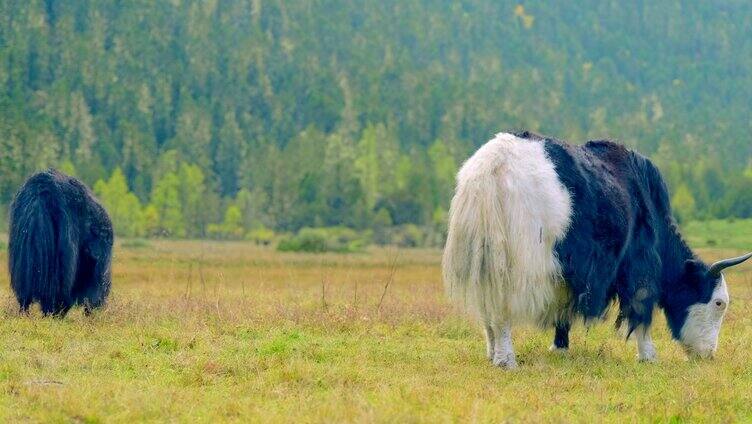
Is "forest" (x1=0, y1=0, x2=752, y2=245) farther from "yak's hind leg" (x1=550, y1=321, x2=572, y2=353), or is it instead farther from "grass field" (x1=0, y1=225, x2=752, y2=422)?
"yak's hind leg" (x1=550, y1=321, x2=572, y2=353)

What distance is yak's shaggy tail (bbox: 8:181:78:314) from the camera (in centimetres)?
1316

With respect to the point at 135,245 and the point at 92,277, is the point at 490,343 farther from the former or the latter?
the point at 135,245

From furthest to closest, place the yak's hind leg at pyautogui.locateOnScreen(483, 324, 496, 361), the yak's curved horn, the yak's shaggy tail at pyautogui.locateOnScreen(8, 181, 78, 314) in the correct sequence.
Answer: the yak's shaggy tail at pyautogui.locateOnScreen(8, 181, 78, 314)
the yak's curved horn
the yak's hind leg at pyautogui.locateOnScreen(483, 324, 496, 361)

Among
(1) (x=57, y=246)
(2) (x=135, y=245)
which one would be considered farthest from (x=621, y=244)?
(2) (x=135, y=245)

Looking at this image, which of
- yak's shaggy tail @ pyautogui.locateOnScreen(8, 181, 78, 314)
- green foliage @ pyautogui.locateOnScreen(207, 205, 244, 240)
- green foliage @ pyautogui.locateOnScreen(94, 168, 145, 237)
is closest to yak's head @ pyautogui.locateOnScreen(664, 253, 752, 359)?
yak's shaggy tail @ pyautogui.locateOnScreen(8, 181, 78, 314)

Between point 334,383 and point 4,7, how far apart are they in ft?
346

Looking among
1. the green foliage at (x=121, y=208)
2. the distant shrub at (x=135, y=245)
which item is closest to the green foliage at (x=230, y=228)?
the green foliage at (x=121, y=208)

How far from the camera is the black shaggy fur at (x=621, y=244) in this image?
1067 centimetres

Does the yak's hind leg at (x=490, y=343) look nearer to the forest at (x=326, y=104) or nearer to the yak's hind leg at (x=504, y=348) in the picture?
the yak's hind leg at (x=504, y=348)

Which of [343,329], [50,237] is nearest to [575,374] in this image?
[343,329]

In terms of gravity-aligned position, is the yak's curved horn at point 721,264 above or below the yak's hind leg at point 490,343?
above

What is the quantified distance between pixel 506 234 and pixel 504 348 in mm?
1195

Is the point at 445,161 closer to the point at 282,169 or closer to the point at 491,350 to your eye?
the point at 282,169

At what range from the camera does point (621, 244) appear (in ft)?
36.6
